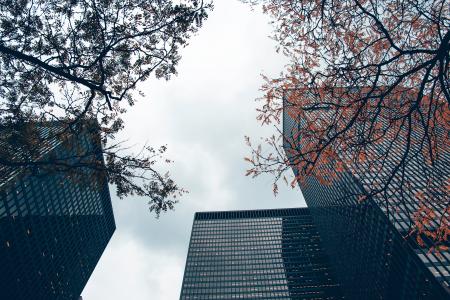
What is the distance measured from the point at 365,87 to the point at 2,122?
13113 millimetres

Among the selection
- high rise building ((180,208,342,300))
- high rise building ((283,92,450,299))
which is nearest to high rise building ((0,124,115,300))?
high rise building ((180,208,342,300))

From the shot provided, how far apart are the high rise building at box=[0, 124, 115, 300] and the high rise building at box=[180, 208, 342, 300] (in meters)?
41.2

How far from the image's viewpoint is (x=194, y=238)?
6033 inches

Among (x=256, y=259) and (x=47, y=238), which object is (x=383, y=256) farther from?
(x=47, y=238)

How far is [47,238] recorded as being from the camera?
87.8 meters

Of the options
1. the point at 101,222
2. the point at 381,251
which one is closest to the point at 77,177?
the point at 381,251

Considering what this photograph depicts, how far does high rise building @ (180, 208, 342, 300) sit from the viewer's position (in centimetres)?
12662

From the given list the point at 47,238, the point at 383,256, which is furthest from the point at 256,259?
the point at 47,238

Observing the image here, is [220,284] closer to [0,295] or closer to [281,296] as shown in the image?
[281,296]

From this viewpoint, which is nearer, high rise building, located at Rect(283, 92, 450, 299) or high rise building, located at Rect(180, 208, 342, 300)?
high rise building, located at Rect(283, 92, 450, 299)

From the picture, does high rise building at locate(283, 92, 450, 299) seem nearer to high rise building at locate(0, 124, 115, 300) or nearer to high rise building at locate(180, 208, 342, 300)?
high rise building at locate(180, 208, 342, 300)

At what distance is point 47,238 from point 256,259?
85640 millimetres

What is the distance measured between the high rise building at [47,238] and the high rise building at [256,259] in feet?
135

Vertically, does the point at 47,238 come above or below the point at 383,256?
above
